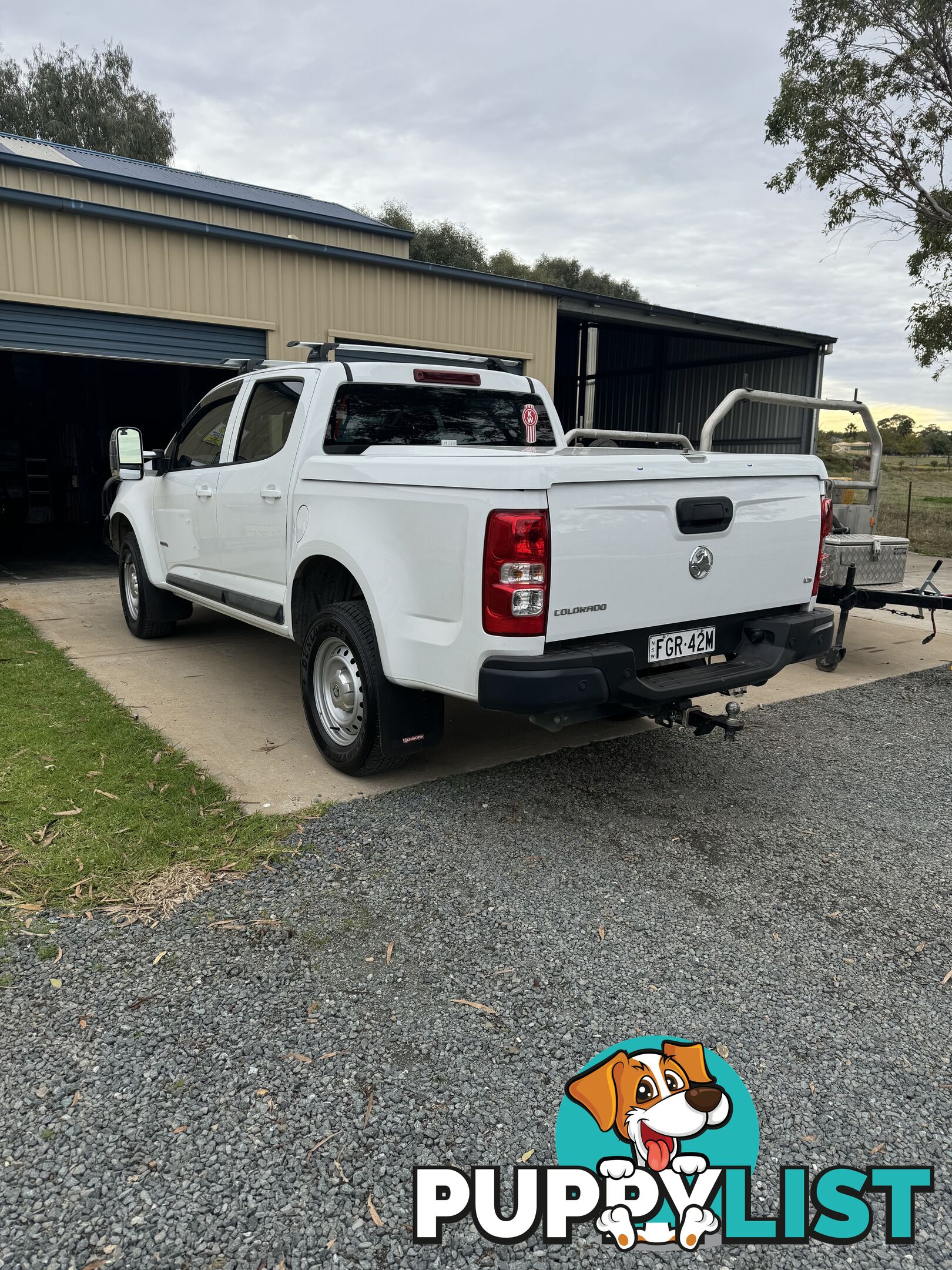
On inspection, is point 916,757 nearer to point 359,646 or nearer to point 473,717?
point 473,717

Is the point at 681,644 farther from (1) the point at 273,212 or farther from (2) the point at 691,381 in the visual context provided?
(2) the point at 691,381

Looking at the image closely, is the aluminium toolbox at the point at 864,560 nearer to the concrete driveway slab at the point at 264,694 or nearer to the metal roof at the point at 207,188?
the concrete driveway slab at the point at 264,694

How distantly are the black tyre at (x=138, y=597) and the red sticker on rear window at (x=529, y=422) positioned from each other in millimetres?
3260

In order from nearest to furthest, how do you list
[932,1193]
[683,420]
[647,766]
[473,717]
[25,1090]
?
[932,1193] → [25,1090] → [647,766] → [473,717] → [683,420]

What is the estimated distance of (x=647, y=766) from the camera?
477 cm

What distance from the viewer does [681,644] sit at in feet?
12.7

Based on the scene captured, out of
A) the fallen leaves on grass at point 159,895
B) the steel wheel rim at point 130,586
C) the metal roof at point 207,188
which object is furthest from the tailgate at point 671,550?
the metal roof at point 207,188

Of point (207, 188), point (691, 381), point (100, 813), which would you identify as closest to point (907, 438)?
point (691, 381)

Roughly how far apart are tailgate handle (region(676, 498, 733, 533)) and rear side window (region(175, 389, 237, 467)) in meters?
3.23

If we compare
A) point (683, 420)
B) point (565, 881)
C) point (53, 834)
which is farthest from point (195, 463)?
point (683, 420)

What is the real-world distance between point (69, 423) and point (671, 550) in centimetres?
1806

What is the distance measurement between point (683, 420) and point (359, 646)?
58.9 feet

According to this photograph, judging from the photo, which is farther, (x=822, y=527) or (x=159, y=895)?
(x=822, y=527)

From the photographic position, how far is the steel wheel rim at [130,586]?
7.39m
